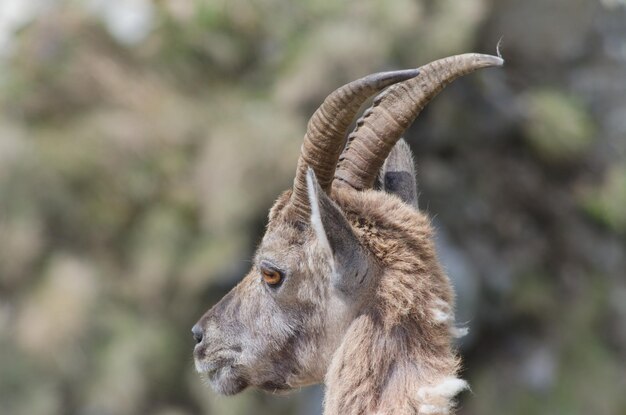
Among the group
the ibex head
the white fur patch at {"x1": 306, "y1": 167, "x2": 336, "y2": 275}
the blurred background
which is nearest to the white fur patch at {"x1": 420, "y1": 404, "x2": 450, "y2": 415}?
the ibex head

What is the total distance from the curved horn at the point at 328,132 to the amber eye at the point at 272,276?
306 mm

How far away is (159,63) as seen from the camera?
44.8 ft

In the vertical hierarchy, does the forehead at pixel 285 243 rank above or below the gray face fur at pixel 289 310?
above

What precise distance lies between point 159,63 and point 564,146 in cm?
628

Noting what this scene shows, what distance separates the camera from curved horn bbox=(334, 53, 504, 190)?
4.26 m

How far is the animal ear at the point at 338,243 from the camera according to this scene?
13.2 ft

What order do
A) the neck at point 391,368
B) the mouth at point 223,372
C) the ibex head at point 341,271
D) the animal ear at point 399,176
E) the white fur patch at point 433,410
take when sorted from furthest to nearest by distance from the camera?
the animal ear at point 399,176 → the mouth at point 223,372 → the ibex head at point 341,271 → the neck at point 391,368 → the white fur patch at point 433,410

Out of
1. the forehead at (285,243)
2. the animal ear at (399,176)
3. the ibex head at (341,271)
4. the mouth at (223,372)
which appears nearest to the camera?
the ibex head at (341,271)

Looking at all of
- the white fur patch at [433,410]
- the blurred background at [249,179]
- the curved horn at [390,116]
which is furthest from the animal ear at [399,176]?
the blurred background at [249,179]

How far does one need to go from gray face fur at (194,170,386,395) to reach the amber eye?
18 mm

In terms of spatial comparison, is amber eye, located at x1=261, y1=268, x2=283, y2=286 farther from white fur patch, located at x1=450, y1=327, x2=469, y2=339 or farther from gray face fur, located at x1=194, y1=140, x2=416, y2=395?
white fur patch, located at x1=450, y1=327, x2=469, y2=339

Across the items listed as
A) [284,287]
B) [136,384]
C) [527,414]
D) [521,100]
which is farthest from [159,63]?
[284,287]

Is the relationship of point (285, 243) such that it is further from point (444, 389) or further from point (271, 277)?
point (444, 389)

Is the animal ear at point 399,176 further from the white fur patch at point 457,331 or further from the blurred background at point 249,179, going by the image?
the blurred background at point 249,179
